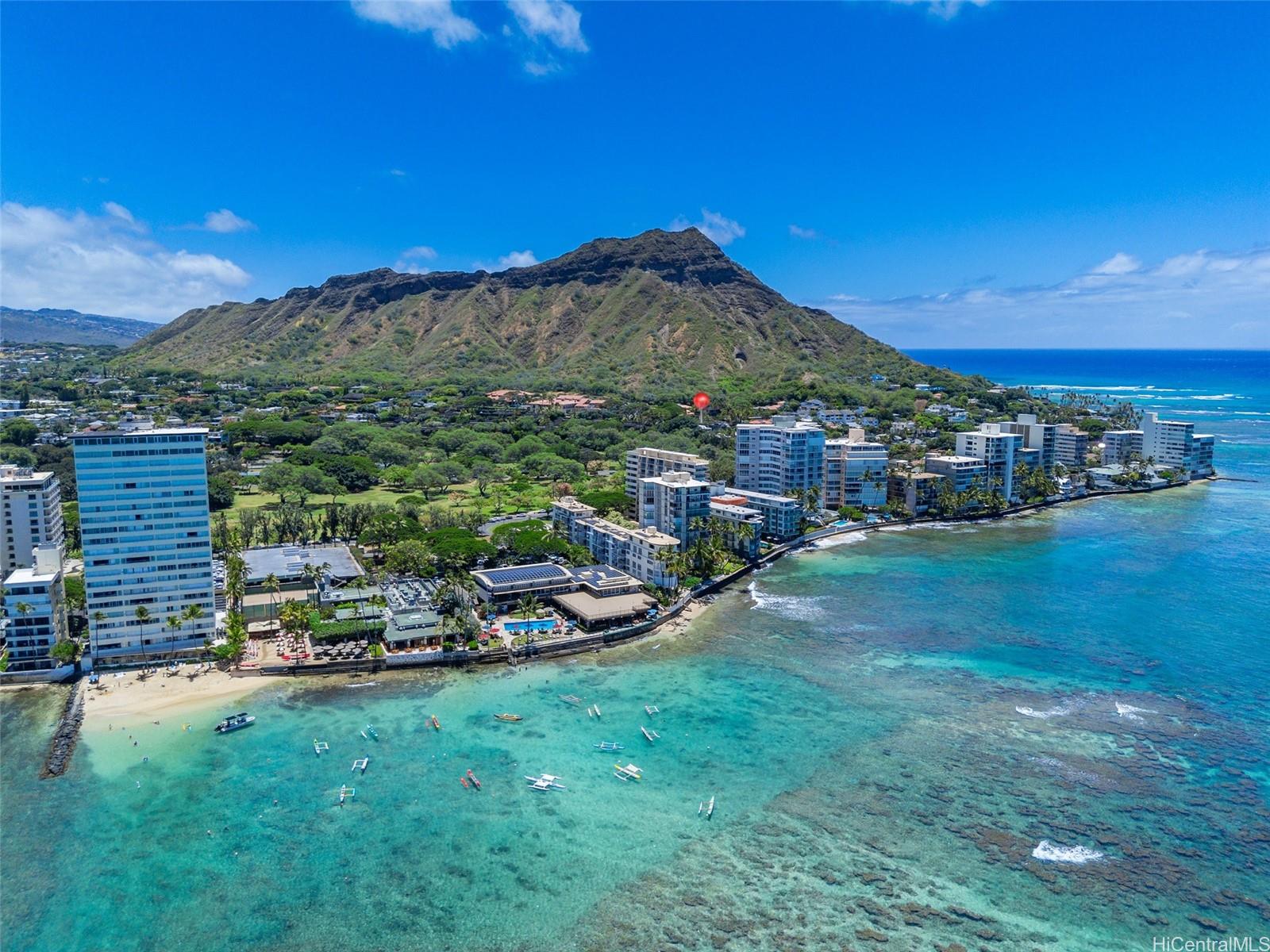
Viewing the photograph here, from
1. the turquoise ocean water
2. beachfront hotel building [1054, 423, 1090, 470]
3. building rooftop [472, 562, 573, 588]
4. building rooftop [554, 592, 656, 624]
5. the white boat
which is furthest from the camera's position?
beachfront hotel building [1054, 423, 1090, 470]

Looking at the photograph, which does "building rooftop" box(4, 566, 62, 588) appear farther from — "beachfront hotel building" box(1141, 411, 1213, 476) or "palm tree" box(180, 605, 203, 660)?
"beachfront hotel building" box(1141, 411, 1213, 476)

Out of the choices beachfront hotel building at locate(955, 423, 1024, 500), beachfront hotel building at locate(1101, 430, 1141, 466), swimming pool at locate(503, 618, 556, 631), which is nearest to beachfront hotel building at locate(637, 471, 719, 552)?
swimming pool at locate(503, 618, 556, 631)

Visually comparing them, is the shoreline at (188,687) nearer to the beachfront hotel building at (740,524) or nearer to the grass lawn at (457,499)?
the beachfront hotel building at (740,524)

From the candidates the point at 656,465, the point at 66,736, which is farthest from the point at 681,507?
the point at 66,736

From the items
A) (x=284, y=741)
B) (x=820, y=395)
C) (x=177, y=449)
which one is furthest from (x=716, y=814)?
(x=820, y=395)

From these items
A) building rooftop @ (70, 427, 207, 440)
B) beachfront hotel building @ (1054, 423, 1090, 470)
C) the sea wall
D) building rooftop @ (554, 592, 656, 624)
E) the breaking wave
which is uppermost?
building rooftop @ (70, 427, 207, 440)

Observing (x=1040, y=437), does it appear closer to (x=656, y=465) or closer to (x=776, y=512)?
(x=776, y=512)
